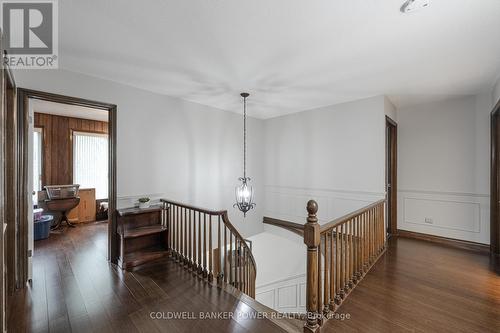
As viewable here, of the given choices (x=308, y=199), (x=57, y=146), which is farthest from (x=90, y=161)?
(x=308, y=199)

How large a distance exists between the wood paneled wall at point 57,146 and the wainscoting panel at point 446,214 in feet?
23.9

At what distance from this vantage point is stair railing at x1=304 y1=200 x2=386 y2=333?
5.78 ft

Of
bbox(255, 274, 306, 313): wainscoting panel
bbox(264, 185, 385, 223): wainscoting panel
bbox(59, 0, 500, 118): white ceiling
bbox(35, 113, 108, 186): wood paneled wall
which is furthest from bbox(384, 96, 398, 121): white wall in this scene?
bbox(35, 113, 108, 186): wood paneled wall

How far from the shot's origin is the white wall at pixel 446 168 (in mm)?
3637

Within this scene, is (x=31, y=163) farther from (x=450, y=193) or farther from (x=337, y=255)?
(x=450, y=193)

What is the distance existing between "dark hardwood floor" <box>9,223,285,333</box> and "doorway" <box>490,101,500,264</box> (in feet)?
12.3

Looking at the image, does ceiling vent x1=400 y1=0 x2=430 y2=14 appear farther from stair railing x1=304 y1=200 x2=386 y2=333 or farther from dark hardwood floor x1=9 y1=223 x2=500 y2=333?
dark hardwood floor x1=9 y1=223 x2=500 y2=333

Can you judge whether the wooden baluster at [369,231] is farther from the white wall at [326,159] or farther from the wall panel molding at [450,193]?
the wall panel molding at [450,193]

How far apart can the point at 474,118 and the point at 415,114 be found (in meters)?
0.82

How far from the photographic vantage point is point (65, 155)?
5145 millimetres

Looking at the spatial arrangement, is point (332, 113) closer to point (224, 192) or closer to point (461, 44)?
point (461, 44)

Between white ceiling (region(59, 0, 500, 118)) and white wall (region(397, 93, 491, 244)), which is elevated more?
white ceiling (region(59, 0, 500, 118))

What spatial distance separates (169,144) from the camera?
3.73 meters

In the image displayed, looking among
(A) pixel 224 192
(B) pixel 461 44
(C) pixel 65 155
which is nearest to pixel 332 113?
(B) pixel 461 44
